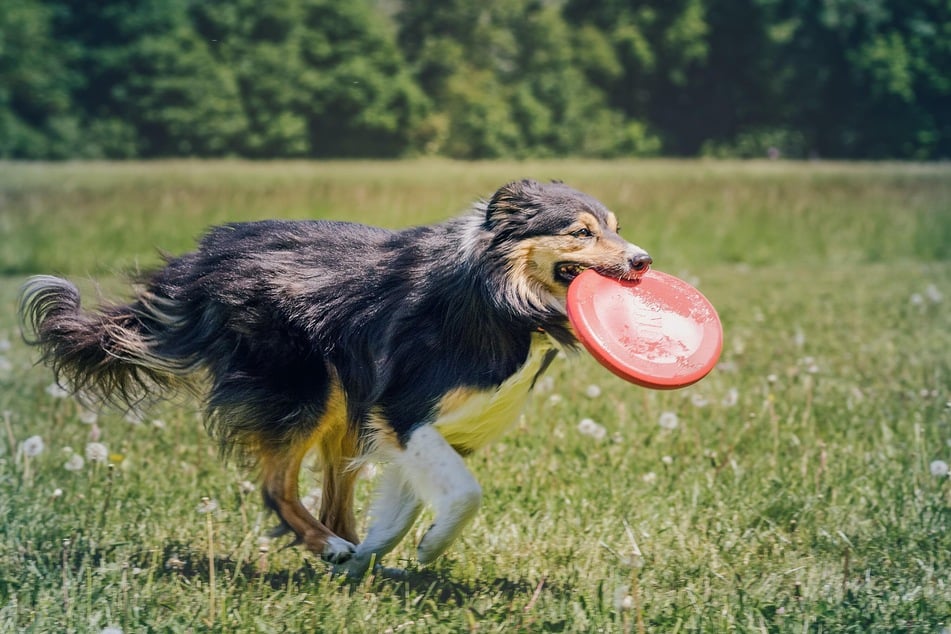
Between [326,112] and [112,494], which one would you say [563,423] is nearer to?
[112,494]

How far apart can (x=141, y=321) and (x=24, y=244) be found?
34.9 feet

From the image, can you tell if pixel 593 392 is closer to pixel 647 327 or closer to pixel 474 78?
pixel 647 327

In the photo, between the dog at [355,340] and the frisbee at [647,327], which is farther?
the dog at [355,340]

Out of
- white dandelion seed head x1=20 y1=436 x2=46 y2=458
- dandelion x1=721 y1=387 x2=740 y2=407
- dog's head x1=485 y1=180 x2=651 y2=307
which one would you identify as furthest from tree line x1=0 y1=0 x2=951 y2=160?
dog's head x1=485 y1=180 x2=651 y2=307

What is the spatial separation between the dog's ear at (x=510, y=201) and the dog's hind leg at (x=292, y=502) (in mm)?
1176

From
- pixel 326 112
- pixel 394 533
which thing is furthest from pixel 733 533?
pixel 326 112

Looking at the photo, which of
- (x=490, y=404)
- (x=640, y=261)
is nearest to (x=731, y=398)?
(x=640, y=261)

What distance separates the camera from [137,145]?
18578 mm

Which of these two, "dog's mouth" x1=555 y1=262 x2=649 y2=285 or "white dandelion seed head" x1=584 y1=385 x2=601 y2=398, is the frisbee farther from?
"white dandelion seed head" x1=584 y1=385 x2=601 y2=398

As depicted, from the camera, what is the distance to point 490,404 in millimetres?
4043

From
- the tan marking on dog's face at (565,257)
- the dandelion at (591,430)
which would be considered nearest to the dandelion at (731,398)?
the dandelion at (591,430)

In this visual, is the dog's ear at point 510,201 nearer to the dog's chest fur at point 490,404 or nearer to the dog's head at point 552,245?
the dog's head at point 552,245

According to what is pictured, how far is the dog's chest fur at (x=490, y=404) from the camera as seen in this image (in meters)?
3.99

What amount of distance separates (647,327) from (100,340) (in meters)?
2.23
